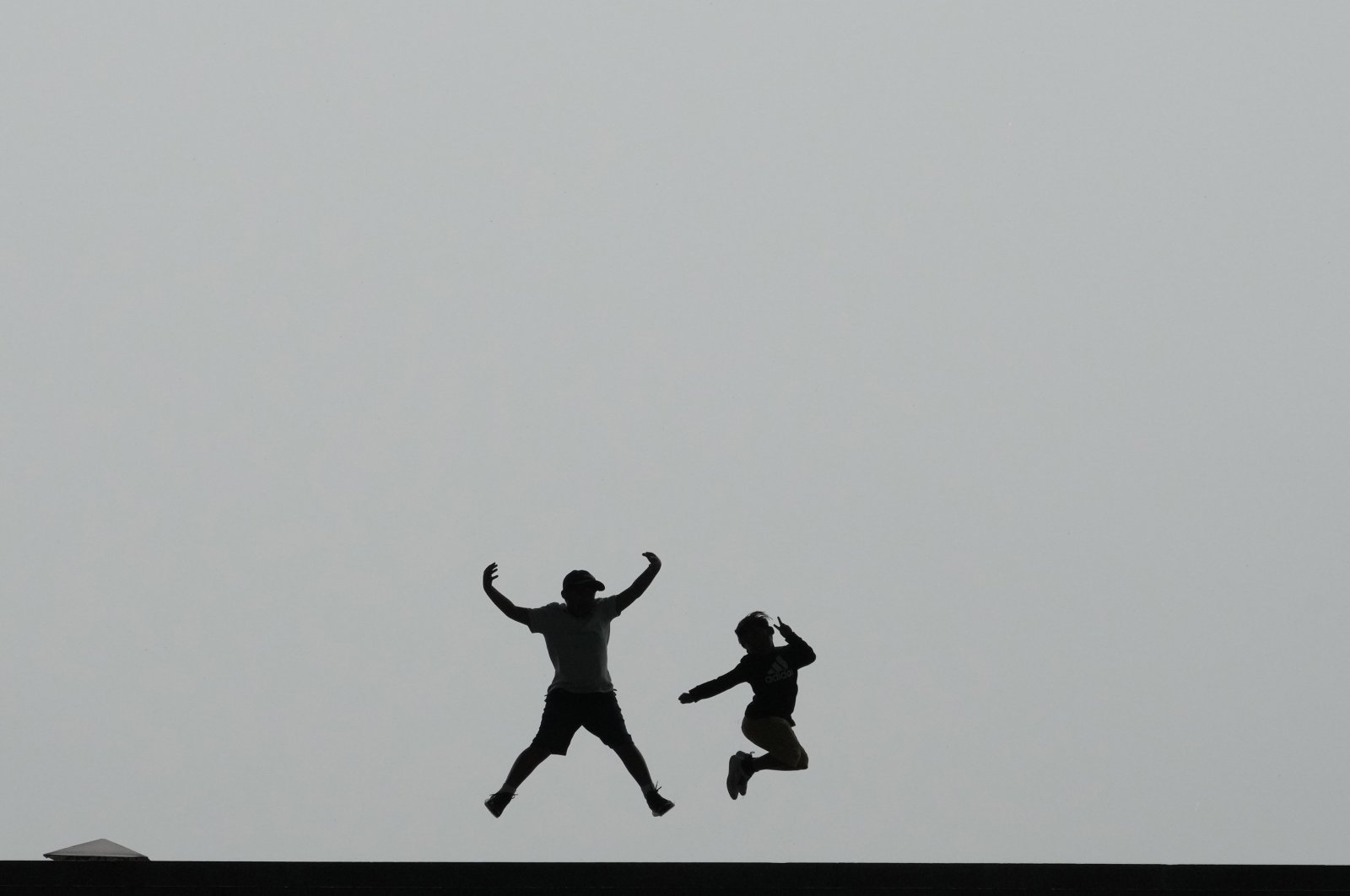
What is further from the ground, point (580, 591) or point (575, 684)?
point (580, 591)

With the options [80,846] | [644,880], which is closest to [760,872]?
[644,880]

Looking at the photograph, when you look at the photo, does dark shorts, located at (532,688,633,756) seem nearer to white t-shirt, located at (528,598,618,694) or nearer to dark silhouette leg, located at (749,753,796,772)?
white t-shirt, located at (528,598,618,694)

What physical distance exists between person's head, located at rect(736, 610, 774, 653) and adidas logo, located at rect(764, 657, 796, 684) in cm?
11

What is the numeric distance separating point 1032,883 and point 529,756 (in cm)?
373

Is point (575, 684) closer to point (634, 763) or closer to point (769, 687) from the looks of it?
point (634, 763)

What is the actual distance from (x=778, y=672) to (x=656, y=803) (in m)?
1.26

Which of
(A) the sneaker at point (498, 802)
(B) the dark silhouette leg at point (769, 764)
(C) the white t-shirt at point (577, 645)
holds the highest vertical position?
(C) the white t-shirt at point (577, 645)

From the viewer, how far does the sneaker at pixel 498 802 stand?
1084cm

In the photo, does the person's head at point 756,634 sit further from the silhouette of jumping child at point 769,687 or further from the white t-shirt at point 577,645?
the white t-shirt at point 577,645

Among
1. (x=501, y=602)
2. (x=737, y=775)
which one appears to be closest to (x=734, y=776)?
(x=737, y=775)

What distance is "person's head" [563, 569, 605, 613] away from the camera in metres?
11.0

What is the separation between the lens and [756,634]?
11383 millimetres

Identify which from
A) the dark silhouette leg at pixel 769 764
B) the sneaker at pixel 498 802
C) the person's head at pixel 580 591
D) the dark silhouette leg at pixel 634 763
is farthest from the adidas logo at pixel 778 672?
the sneaker at pixel 498 802

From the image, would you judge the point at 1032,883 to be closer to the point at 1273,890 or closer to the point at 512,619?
the point at 1273,890
